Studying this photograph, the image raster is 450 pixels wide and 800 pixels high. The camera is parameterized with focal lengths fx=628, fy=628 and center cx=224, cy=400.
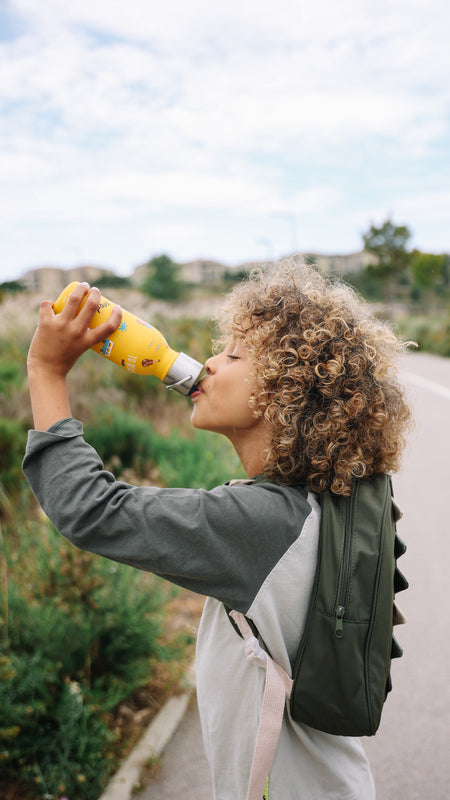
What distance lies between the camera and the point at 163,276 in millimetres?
39156

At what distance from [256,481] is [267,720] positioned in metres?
0.53

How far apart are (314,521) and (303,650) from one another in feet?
0.91

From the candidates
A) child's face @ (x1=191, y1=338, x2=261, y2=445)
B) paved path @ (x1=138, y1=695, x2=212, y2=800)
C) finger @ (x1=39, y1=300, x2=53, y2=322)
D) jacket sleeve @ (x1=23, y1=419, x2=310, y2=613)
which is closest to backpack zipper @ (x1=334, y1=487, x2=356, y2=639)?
jacket sleeve @ (x1=23, y1=419, x2=310, y2=613)

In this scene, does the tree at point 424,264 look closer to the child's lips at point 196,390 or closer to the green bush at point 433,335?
the green bush at point 433,335

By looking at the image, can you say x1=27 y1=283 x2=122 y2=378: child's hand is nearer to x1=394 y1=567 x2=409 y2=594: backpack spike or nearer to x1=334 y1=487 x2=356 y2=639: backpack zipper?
x1=334 y1=487 x2=356 y2=639: backpack zipper

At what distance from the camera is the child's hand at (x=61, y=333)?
1.44 meters

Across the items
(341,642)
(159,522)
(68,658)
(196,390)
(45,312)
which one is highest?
(45,312)

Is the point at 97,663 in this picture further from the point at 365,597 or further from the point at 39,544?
the point at 365,597

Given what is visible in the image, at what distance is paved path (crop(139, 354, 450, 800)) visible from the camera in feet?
8.90

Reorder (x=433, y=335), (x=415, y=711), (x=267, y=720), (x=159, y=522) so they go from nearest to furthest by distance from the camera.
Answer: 1. (x=159, y=522)
2. (x=267, y=720)
3. (x=415, y=711)
4. (x=433, y=335)

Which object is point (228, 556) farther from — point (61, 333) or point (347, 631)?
point (61, 333)

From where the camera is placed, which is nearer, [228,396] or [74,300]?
[74,300]

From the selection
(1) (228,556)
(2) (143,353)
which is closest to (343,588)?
(1) (228,556)

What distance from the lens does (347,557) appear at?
137 cm
